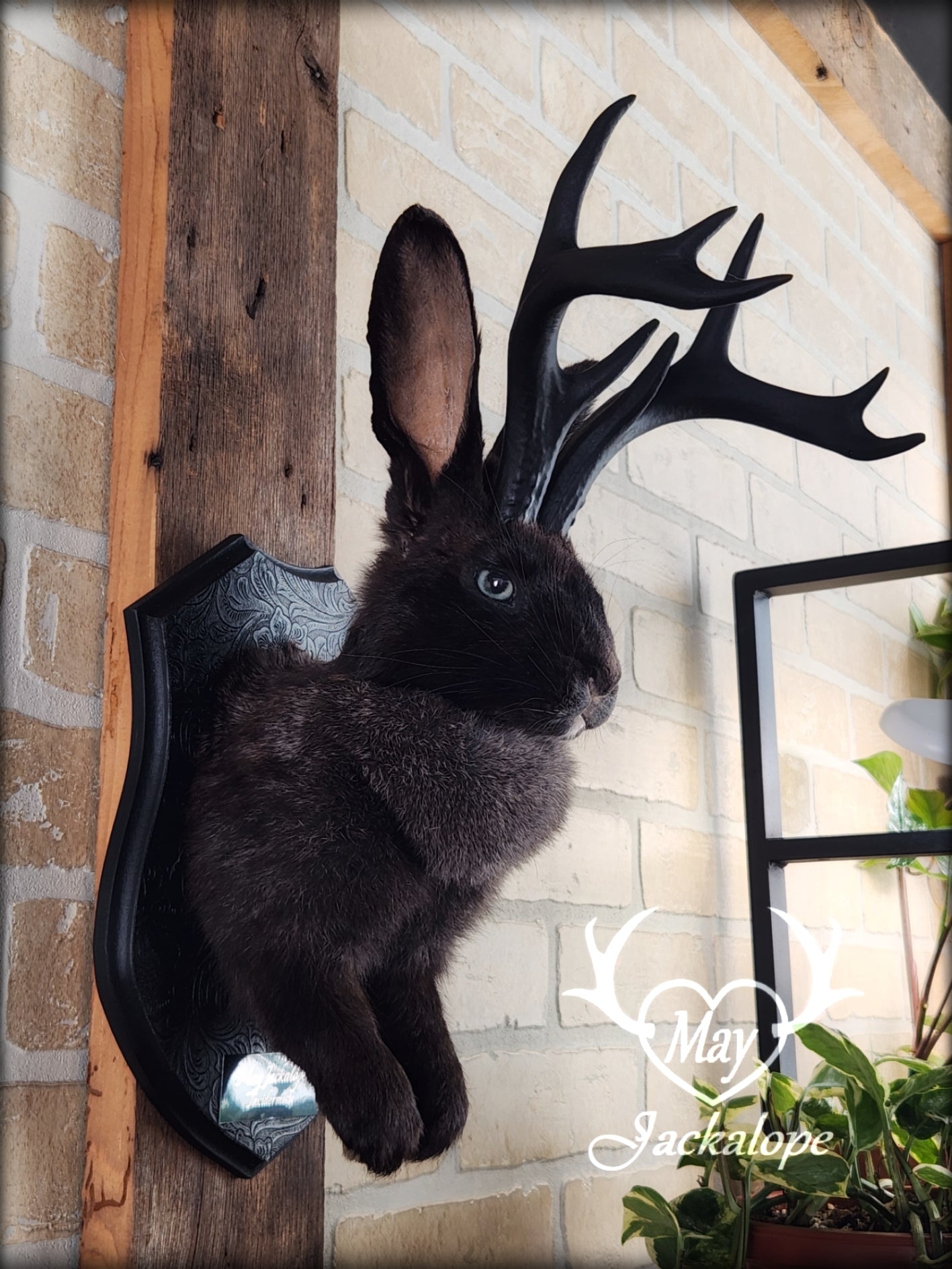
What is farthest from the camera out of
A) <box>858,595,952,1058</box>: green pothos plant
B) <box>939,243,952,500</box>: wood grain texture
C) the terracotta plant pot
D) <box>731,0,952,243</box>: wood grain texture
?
<box>939,243,952,500</box>: wood grain texture

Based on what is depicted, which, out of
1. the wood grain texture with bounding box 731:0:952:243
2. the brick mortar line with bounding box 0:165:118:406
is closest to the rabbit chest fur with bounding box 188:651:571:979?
the brick mortar line with bounding box 0:165:118:406

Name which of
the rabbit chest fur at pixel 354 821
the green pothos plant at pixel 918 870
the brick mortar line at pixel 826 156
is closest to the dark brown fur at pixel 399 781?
the rabbit chest fur at pixel 354 821

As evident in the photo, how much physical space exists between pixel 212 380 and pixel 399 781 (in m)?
0.26

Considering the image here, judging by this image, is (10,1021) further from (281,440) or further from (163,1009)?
(281,440)

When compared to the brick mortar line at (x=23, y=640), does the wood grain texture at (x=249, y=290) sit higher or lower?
higher

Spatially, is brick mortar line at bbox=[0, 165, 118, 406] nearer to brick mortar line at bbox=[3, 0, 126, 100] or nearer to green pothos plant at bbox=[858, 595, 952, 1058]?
brick mortar line at bbox=[3, 0, 126, 100]

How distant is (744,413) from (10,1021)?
524 millimetres

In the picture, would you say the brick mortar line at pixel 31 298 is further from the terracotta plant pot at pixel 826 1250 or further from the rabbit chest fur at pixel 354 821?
the terracotta plant pot at pixel 826 1250

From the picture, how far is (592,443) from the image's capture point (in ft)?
2.14

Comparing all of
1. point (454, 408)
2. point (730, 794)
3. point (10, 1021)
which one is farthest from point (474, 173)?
point (10, 1021)

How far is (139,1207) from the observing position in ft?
1.86

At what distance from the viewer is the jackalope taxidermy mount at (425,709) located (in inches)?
22.5

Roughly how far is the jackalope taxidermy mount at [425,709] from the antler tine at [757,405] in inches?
2.2

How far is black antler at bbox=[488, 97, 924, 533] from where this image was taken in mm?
583
